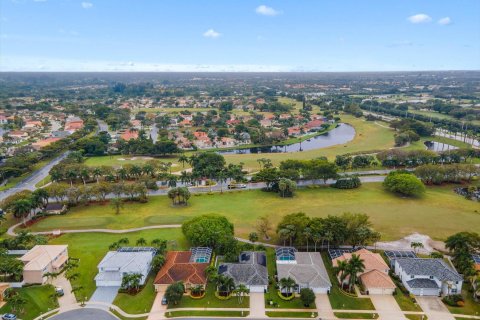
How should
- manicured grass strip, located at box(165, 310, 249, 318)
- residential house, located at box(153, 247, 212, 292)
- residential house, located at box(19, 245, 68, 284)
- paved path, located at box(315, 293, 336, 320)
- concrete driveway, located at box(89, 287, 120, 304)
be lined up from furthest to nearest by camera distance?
residential house, located at box(19, 245, 68, 284)
residential house, located at box(153, 247, 212, 292)
concrete driveway, located at box(89, 287, 120, 304)
manicured grass strip, located at box(165, 310, 249, 318)
paved path, located at box(315, 293, 336, 320)

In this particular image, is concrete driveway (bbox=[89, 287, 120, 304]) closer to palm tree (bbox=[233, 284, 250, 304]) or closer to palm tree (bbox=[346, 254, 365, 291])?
palm tree (bbox=[233, 284, 250, 304])

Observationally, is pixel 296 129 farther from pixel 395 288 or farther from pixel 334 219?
pixel 395 288

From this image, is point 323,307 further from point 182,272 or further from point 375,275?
point 182,272

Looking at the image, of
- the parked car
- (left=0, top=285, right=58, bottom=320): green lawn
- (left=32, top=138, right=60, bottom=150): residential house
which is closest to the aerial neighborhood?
(left=0, top=285, right=58, bottom=320): green lawn

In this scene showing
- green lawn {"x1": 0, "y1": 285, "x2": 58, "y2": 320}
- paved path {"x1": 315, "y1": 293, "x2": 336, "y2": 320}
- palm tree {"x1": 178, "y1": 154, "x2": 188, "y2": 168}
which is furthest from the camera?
palm tree {"x1": 178, "y1": 154, "x2": 188, "y2": 168}

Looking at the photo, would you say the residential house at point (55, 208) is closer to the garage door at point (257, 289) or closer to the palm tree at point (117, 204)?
the palm tree at point (117, 204)

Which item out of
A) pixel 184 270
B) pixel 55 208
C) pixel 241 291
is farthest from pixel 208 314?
pixel 55 208

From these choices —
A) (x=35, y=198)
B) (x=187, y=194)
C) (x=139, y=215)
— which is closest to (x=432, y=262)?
(x=187, y=194)
